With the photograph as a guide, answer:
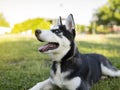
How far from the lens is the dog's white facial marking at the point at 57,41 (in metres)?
4.02

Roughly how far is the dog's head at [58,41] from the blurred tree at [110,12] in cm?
5750

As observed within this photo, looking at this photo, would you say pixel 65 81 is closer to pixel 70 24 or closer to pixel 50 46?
pixel 50 46

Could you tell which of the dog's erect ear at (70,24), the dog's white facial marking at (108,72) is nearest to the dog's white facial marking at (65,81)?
the dog's erect ear at (70,24)

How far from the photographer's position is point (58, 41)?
13.4ft

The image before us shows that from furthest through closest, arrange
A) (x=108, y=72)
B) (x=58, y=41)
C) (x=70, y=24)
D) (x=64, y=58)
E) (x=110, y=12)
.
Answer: (x=110, y=12)
(x=108, y=72)
(x=70, y=24)
(x=64, y=58)
(x=58, y=41)

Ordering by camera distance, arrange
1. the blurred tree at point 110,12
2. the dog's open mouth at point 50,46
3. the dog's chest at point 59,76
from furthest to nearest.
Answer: the blurred tree at point 110,12
the dog's chest at point 59,76
the dog's open mouth at point 50,46

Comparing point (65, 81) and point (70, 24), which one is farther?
point (70, 24)

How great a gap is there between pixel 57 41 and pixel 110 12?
59499 millimetres

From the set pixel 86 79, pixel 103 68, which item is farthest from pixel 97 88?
pixel 103 68

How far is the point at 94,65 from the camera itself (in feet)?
16.8

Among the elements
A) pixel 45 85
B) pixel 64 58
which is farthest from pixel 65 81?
pixel 45 85

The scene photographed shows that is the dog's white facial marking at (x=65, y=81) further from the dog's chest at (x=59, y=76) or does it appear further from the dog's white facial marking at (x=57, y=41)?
the dog's white facial marking at (x=57, y=41)

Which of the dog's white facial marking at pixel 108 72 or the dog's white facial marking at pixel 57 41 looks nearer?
the dog's white facial marking at pixel 57 41

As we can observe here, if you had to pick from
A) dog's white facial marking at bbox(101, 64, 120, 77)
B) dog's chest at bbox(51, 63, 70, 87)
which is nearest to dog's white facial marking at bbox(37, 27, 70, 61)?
dog's chest at bbox(51, 63, 70, 87)
